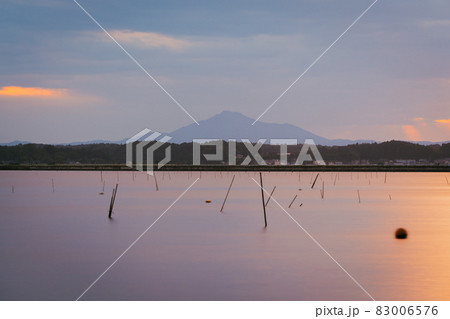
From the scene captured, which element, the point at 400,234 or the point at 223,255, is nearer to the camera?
the point at 223,255

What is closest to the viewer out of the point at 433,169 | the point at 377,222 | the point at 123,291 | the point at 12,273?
Result: the point at 123,291

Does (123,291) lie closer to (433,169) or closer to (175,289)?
(175,289)

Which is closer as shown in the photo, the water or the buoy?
the water

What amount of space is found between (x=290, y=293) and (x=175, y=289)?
2.60 metres

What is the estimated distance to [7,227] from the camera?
29609 mm

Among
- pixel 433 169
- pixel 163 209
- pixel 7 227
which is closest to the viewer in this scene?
pixel 7 227

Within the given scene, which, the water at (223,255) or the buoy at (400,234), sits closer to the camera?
the water at (223,255)

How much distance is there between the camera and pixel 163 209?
40.7m

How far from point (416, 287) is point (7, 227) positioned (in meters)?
19.6

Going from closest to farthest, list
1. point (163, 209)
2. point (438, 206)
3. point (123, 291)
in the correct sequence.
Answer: point (123, 291)
point (163, 209)
point (438, 206)

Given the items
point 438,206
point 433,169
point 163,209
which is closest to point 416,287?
point 163,209
